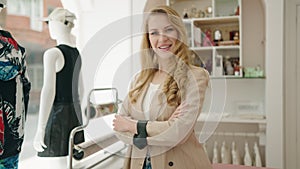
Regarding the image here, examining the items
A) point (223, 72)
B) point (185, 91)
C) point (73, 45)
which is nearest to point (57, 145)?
point (73, 45)

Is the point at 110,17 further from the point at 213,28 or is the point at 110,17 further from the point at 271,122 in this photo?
the point at 271,122

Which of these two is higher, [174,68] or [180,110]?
[174,68]

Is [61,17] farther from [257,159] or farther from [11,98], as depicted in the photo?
[257,159]

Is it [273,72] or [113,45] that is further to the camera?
[273,72]

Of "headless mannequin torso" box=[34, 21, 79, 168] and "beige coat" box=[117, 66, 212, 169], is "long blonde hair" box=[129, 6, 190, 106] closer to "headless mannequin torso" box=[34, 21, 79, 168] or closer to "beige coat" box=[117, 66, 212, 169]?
"beige coat" box=[117, 66, 212, 169]

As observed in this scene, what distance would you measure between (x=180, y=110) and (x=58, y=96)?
0.80 metres

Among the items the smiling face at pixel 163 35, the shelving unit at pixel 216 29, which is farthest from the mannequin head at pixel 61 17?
the shelving unit at pixel 216 29

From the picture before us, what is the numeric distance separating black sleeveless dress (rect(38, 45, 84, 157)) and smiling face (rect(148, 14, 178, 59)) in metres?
0.67

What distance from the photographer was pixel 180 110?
114cm

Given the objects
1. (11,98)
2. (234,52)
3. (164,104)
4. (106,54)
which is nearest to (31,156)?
(11,98)

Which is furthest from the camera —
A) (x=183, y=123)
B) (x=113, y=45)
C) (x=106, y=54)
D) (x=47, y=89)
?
(x=113, y=45)

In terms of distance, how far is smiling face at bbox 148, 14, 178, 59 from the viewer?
1.17 m

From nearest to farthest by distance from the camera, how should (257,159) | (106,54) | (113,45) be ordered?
1. (106,54)
2. (113,45)
3. (257,159)

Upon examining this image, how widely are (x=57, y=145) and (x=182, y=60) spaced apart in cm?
92
